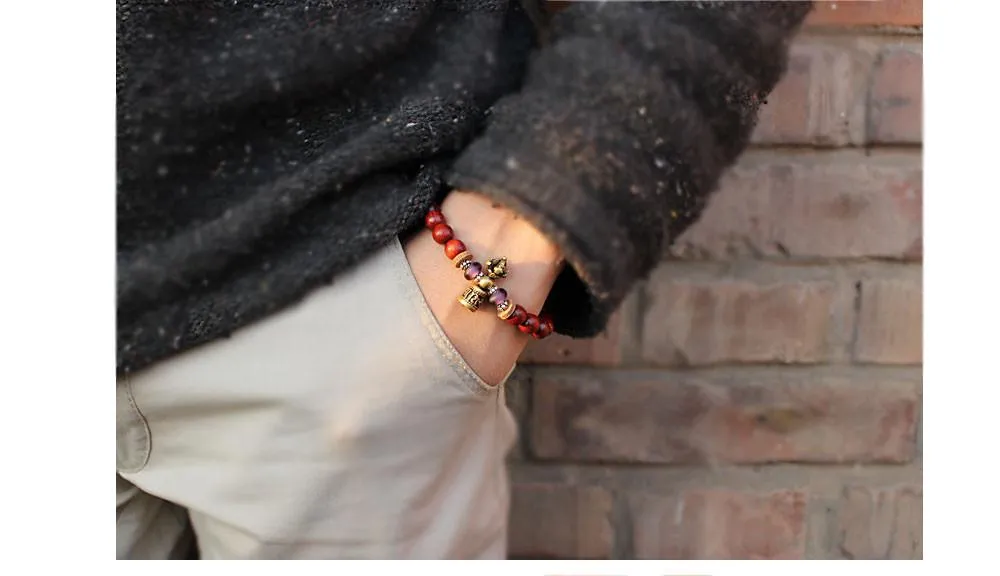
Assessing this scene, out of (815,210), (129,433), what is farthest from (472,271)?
(815,210)

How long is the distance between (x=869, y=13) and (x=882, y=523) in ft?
1.21

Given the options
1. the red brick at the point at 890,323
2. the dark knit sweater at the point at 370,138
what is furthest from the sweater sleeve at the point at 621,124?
the red brick at the point at 890,323

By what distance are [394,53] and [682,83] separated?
142mm

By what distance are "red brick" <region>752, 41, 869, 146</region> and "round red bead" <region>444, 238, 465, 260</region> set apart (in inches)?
10.5

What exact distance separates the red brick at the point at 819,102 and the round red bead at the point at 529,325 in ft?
0.82

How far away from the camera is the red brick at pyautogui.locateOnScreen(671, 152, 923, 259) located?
0.48 meters

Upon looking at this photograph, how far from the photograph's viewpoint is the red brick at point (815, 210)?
1.57 ft

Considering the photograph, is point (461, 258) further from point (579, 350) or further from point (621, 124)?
point (579, 350)

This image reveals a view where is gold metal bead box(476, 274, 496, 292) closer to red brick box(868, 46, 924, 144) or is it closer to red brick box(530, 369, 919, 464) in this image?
red brick box(530, 369, 919, 464)

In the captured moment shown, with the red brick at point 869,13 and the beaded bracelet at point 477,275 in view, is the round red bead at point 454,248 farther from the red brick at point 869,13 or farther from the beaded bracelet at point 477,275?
the red brick at point 869,13

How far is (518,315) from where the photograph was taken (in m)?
0.31

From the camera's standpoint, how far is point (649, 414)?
→ 0.52m
